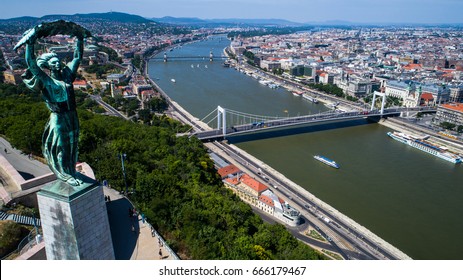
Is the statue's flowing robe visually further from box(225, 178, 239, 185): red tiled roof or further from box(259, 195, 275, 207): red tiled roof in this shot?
box(225, 178, 239, 185): red tiled roof

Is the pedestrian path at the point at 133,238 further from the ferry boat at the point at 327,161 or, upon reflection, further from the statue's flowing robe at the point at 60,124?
the ferry boat at the point at 327,161

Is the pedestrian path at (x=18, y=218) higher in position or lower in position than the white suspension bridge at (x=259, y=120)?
higher

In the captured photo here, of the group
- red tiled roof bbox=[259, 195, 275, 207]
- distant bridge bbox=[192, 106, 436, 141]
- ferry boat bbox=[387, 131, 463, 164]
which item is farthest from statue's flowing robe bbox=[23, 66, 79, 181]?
ferry boat bbox=[387, 131, 463, 164]

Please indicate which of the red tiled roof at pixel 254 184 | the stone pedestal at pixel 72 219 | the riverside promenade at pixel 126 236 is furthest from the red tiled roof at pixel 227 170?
the stone pedestal at pixel 72 219

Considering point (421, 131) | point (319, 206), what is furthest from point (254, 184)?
point (421, 131)

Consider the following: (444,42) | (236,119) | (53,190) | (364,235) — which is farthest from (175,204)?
(444,42)

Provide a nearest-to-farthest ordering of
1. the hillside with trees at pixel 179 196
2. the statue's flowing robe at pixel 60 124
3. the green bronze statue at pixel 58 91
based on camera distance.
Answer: the green bronze statue at pixel 58 91
the statue's flowing robe at pixel 60 124
the hillside with trees at pixel 179 196
